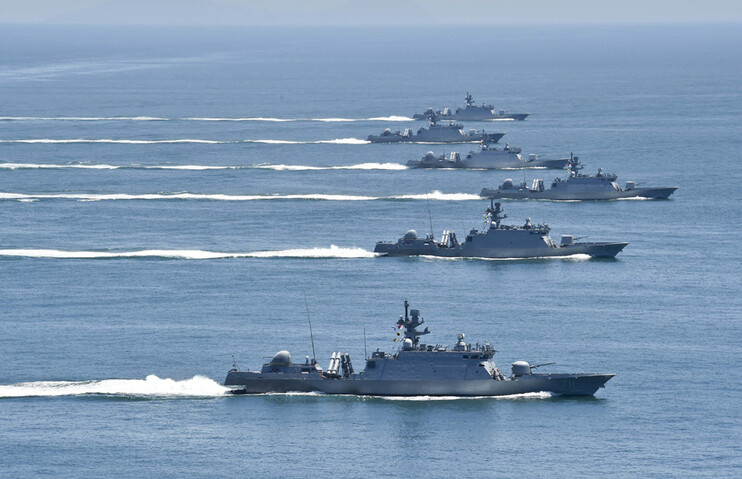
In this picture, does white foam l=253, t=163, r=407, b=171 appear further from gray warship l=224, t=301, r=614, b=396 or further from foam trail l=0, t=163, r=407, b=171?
gray warship l=224, t=301, r=614, b=396

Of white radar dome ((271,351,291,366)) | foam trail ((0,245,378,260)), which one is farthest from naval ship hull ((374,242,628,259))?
white radar dome ((271,351,291,366))

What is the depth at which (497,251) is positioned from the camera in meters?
138

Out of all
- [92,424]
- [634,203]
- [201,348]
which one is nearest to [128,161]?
[634,203]

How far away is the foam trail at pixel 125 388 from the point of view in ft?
299

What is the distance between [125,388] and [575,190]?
87454 millimetres

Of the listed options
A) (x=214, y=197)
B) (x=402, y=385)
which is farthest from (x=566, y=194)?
(x=402, y=385)

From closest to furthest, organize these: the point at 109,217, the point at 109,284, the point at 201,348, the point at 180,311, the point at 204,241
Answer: the point at 201,348 → the point at 180,311 → the point at 109,284 → the point at 204,241 → the point at 109,217

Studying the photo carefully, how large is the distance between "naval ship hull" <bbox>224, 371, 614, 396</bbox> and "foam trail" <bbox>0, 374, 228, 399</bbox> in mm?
1626

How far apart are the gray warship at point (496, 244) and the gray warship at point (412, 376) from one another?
4481 cm

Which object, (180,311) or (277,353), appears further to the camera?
(180,311)

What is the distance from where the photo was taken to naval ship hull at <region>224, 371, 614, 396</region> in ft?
300

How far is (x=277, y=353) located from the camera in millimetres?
93438

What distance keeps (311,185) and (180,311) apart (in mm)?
65866

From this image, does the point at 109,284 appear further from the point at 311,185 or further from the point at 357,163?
the point at 357,163
